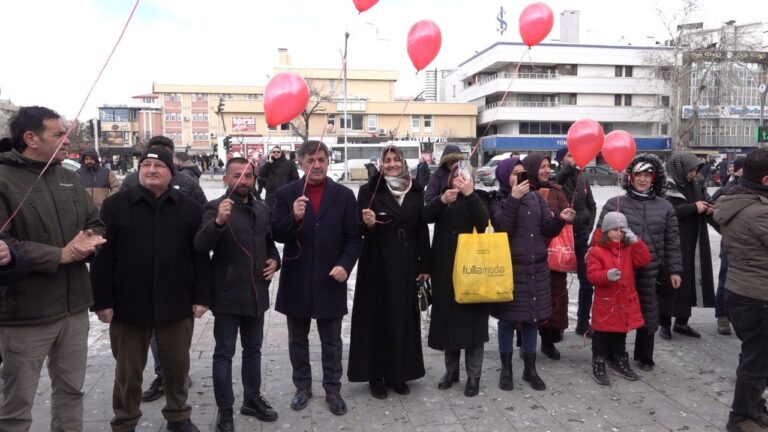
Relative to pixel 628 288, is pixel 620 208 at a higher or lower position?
higher

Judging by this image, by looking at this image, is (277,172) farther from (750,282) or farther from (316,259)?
(750,282)

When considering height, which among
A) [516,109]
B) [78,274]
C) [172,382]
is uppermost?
[516,109]

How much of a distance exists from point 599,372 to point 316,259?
8.24 feet

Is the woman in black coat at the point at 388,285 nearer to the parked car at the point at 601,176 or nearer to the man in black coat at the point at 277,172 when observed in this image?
the man in black coat at the point at 277,172

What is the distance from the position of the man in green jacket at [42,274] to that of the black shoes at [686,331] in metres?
5.50

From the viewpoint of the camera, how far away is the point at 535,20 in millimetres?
5238

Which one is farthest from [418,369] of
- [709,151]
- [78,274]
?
[709,151]

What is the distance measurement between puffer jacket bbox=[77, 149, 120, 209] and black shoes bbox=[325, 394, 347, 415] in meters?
4.62

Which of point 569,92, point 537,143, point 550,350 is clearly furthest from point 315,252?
point 569,92

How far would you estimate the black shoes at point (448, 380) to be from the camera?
462 centimetres

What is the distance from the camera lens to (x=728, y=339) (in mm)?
5820

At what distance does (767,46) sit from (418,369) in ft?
148

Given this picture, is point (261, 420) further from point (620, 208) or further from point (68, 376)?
point (620, 208)

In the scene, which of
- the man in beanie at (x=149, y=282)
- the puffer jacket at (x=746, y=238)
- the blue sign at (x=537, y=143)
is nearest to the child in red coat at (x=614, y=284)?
the puffer jacket at (x=746, y=238)
